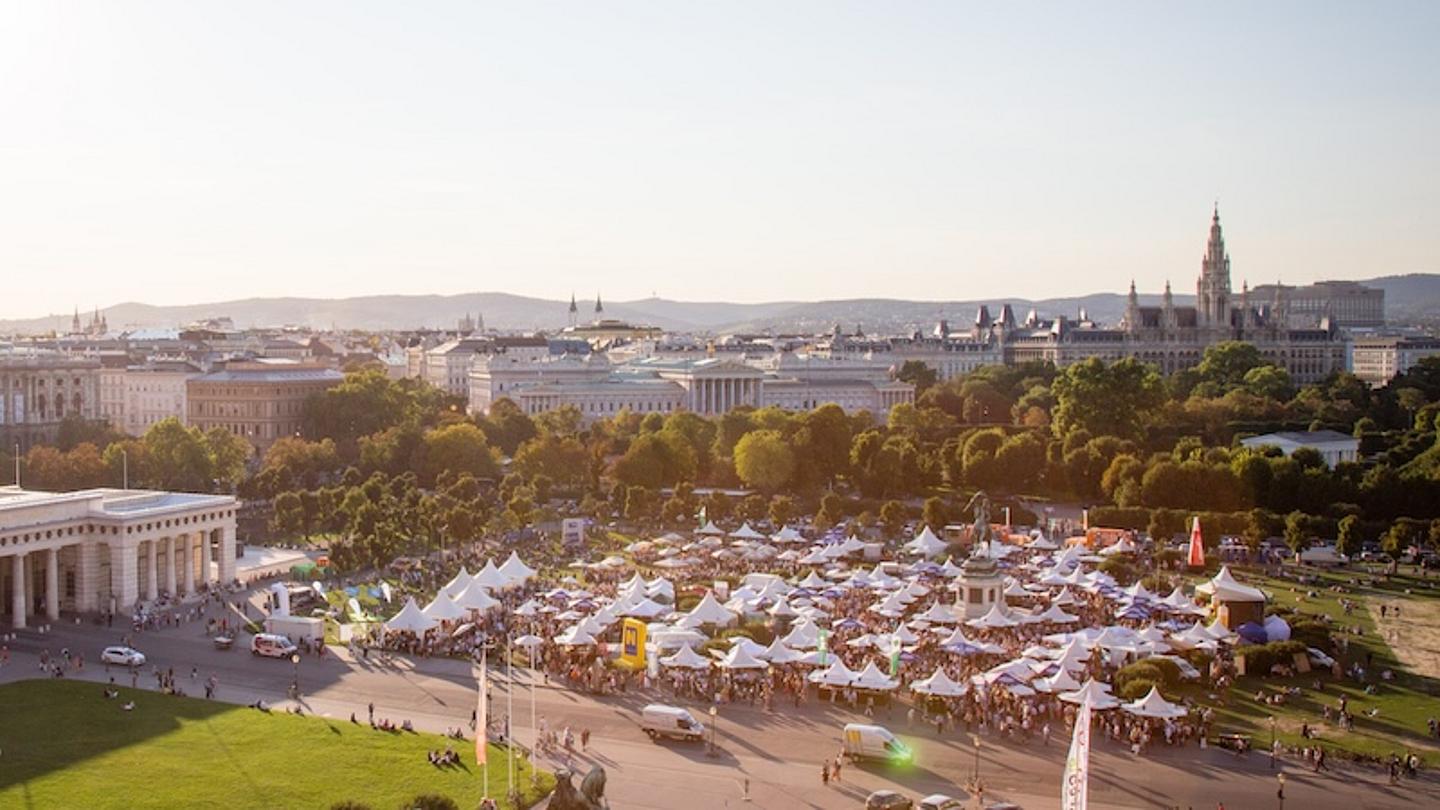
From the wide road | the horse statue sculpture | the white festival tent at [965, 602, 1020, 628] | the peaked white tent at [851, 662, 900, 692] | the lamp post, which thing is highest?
the horse statue sculpture

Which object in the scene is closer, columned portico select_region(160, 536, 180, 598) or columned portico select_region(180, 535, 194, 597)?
columned portico select_region(160, 536, 180, 598)

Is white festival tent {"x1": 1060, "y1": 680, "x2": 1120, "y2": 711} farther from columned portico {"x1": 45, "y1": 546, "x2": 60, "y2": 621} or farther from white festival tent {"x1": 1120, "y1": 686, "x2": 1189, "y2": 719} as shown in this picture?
columned portico {"x1": 45, "y1": 546, "x2": 60, "y2": 621}

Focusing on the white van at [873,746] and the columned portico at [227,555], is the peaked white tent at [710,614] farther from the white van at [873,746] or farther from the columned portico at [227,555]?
the columned portico at [227,555]

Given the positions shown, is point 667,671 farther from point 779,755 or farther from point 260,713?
point 260,713

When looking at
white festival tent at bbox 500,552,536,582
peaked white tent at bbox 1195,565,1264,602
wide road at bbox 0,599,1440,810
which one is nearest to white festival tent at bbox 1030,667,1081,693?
wide road at bbox 0,599,1440,810

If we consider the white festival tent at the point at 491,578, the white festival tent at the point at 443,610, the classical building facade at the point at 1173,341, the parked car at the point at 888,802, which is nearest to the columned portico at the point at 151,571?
the white festival tent at the point at 491,578

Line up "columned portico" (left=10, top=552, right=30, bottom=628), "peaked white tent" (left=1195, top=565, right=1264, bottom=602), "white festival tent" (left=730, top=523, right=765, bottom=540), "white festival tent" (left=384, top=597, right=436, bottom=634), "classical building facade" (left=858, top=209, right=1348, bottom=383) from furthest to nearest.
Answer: "classical building facade" (left=858, top=209, right=1348, bottom=383), "white festival tent" (left=730, top=523, right=765, bottom=540), "columned portico" (left=10, top=552, right=30, bottom=628), "peaked white tent" (left=1195, top=565, right=1264, bottom=602), "white festival tent" (left=384, top=597, right=436, bottom=634)

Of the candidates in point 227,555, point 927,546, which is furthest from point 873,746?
point 227,555

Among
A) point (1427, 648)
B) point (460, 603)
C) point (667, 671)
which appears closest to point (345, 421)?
point (460, 603)
